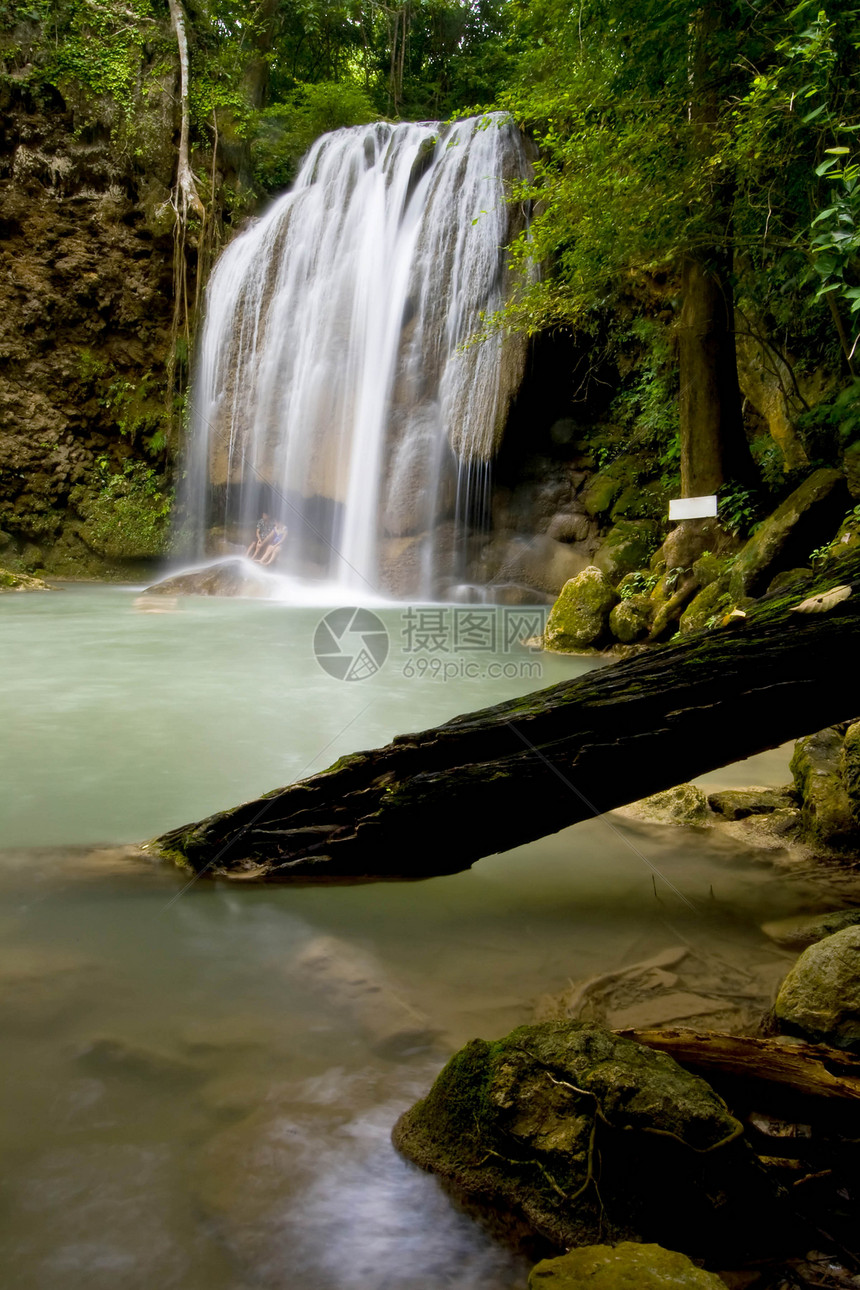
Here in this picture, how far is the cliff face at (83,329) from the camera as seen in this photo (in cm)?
1591

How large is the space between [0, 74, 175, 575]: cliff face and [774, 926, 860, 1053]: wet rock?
16348mm

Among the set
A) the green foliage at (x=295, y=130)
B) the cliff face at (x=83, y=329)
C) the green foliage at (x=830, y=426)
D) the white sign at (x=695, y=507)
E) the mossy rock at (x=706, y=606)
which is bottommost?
the mossy rock at (x=706, y=606)

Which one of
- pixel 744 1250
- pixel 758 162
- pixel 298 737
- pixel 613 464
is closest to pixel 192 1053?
pixel 744 1250

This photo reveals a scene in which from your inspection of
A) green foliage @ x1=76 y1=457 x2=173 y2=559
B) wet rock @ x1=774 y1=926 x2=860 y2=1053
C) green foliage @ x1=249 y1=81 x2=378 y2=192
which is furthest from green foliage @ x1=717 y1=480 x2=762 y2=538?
green foliage @ x1=249 y1=81 x2=378 y2=192

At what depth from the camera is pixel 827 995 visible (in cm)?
183

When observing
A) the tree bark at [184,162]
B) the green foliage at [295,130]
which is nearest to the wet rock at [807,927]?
the tree bark at [184,162]

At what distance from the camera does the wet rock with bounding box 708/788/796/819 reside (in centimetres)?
356

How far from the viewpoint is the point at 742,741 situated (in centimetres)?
253

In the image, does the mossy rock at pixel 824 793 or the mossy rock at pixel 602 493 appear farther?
the mossy rock at pixel 602 493

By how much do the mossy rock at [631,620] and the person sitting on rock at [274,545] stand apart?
843 cm

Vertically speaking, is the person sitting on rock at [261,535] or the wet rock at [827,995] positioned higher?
the person sitting on rock at [261,535]

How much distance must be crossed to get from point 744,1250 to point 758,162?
7120mm

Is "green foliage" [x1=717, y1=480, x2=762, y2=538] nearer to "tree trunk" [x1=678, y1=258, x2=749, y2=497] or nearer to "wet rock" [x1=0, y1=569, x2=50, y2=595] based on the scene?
"tree trunk" [x1=678, y1=258, x2=749, y2=497]

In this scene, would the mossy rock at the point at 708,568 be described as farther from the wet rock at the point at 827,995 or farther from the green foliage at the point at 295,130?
the green foliage at the point at 295,130
